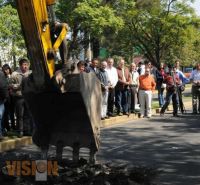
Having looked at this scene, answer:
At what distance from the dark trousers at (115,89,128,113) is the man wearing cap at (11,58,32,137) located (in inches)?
197

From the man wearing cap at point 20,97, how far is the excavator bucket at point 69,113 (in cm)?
490

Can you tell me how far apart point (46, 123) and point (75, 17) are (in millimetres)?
24629

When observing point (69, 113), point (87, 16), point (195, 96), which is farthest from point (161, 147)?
point (87, 16)

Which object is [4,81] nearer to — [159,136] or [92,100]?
[159,136]

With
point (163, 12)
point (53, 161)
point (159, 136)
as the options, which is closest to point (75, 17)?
point (163, 12)

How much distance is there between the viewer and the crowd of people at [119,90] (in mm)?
12328

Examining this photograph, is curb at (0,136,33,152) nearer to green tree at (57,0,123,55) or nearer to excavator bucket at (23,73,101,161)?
excavator bucket at (23,73,101,161)

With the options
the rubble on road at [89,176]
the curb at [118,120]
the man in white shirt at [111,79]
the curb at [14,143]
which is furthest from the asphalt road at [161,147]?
the curb at [14,143]

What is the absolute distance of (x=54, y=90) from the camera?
21.3 feet

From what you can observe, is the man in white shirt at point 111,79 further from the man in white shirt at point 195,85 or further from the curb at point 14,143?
the curb at point 14,143

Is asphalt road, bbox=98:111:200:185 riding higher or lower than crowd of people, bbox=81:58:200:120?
lower

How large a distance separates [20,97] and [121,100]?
558cm

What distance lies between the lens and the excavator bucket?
654 centimetres

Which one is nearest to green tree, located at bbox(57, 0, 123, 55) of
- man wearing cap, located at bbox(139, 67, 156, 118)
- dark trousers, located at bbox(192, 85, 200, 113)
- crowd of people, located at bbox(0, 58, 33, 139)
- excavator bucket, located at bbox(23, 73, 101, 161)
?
dark trousers, located at bbox(192, 85, 200, 113)
